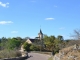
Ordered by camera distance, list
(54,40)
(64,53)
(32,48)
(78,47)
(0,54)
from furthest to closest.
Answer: (32,48), (54,40), (0,54), (64,53), (78,47)

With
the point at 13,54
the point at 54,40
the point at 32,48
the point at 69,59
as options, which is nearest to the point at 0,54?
the point at 13,54

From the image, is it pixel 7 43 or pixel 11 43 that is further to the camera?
pixel 11 43

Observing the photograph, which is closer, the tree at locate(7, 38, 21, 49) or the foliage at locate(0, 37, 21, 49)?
the foliage at locate(0, 37, 21, 49)

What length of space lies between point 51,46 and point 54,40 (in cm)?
442

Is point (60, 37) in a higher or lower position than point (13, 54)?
higher

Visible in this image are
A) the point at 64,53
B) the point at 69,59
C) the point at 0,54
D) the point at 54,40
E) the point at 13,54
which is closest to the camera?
the point at 69,59

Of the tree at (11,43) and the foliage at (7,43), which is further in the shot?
the tree at (11,43)

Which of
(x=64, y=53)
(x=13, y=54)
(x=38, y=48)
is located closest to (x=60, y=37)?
(x=38, y=48)

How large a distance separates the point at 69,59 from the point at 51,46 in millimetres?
77424

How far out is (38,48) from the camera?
10362 centimetres

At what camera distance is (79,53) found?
51.5 ft

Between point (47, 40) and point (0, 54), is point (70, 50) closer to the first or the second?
point (0, 54)

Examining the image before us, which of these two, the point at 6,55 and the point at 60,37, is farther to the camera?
the point at 60,37

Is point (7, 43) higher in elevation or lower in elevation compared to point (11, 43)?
lower
